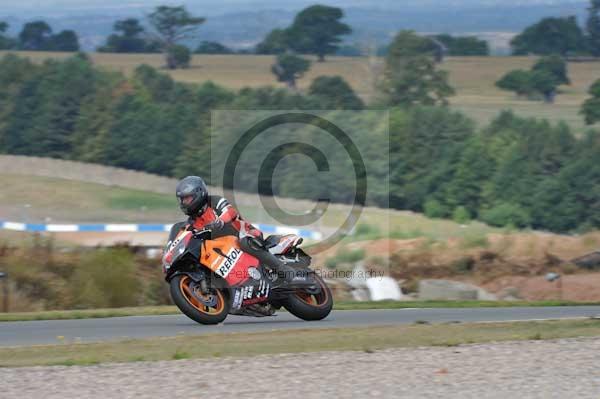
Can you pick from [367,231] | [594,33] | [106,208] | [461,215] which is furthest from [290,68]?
[367,231]

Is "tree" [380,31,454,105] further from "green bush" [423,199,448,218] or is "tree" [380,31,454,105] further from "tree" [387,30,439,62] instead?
"green bush" [423,199,448,218]

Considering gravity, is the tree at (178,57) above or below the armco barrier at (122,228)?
above

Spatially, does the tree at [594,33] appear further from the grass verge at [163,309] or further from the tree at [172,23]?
the grass verge at [163,309]

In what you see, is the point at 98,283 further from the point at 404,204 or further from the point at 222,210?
the point at 404,204

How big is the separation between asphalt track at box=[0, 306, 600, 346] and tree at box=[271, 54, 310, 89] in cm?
7637

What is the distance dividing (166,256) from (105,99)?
61381mm

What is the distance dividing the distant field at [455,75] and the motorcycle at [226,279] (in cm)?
5461

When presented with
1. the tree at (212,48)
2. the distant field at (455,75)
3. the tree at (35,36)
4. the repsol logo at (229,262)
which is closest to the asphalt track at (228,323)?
the repsol logo at (229,262)

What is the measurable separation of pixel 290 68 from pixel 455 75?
13824mm

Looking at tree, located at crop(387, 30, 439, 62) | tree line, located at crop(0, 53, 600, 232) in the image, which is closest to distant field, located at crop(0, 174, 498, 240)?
tree line, located at crop(0, 53, 600, 232)

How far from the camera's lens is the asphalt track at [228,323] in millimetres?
12594

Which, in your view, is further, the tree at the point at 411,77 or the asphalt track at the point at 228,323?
the tree at the point at 411,77

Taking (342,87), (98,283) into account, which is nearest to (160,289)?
(98,283)

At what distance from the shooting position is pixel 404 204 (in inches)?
2229
